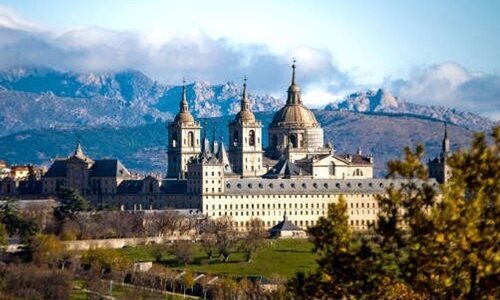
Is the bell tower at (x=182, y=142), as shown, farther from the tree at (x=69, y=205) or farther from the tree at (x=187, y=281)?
the tree at (x=187, y=281)

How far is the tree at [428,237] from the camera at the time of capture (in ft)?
79.9

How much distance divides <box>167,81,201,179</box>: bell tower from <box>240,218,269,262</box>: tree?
25469 millimetres

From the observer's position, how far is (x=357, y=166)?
16600cm

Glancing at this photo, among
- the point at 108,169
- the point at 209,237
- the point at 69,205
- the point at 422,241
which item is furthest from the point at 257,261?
the point at 422,241

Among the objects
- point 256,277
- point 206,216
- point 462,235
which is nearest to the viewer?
point 462,235

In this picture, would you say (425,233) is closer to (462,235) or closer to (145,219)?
(462,235)

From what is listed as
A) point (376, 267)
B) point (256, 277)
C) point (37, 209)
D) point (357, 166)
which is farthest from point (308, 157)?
point (376, 267)

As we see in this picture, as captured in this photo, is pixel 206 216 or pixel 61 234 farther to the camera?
pixel 206 216

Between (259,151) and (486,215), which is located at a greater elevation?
(259,151)

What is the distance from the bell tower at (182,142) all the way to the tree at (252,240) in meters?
25.5

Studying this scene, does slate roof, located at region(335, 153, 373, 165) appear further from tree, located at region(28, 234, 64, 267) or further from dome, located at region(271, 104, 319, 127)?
tree, located at region(28, 234, 64, 267)

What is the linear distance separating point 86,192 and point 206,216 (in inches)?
807

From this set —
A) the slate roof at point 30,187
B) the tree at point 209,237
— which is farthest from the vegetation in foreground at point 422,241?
the slate roof at point 30,187

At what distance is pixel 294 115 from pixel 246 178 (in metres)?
21.3
